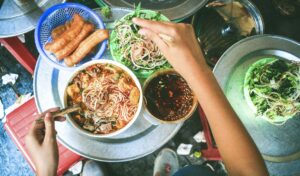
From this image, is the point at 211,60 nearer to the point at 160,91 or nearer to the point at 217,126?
the point at 160,91

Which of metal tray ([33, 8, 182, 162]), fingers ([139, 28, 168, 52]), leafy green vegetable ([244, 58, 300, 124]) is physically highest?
fingers ([139, 28, 168, 52])

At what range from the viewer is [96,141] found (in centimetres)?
274

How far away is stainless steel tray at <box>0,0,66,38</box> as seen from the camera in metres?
2.91

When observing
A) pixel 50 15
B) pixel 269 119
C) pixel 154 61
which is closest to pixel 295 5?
pixel 269 119

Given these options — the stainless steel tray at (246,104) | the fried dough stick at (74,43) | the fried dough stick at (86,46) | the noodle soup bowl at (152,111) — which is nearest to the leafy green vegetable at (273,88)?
the stainless steel tray at (246,104)

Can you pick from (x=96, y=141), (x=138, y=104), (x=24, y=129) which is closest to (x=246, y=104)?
(x=138, y=104)

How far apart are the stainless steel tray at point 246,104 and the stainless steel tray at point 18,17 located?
185 cm

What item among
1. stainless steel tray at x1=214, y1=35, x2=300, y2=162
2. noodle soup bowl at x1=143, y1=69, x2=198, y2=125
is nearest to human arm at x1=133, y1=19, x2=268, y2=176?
noodle soup bowl at x1=143, y1=69, x2=198, y2=125

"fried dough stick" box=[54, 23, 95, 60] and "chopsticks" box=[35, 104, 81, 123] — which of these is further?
"fried dough stick" box=[54, 23, 95, 60]

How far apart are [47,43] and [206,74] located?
5.07 ft

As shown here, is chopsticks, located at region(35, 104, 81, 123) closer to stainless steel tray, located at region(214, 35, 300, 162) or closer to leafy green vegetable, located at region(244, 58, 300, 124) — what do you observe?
stainless steel tray, located at region(214, 35, 300, 162)

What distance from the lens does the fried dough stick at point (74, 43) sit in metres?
2.66

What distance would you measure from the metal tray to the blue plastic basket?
13 centimetres

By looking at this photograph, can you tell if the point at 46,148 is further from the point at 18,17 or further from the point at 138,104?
the point at 18,17
